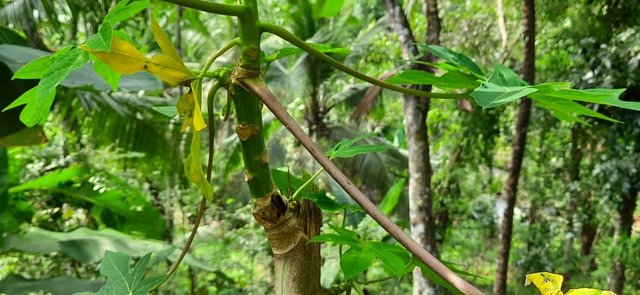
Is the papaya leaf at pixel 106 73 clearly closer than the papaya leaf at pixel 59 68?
No

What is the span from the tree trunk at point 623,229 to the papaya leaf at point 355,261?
2059 millimetres

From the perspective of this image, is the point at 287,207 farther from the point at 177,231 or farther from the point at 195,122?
the point at 177,231

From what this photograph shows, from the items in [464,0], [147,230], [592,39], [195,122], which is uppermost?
[464,0]

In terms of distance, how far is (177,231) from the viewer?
356cm

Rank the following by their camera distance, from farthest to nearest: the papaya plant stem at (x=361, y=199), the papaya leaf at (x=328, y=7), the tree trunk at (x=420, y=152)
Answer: the tree trunk at (x=420, y=152), the papaya leaf at (x=328, y=7), the papaya plant stem at (x=361, y=199)

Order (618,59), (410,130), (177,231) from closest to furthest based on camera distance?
(410,130) < (618,59) < (177,231)

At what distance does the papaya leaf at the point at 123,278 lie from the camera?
0.36 m

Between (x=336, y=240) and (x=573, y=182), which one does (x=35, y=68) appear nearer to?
(x=336, y=240)

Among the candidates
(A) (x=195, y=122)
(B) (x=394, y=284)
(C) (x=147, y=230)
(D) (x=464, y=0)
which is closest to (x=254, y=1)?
(A) (x=195, y=122)

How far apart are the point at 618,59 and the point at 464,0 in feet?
4.58

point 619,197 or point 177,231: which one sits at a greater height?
point 619,197

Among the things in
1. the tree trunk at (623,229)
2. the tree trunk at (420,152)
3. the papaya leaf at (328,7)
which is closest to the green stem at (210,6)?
the papaya leaf at (328,7)

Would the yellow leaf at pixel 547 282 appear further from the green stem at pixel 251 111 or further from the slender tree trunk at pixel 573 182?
the slender tree trunk at pixel 573 182

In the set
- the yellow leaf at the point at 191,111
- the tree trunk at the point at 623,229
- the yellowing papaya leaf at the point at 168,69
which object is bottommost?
the tree trunk at the point at 623,229
